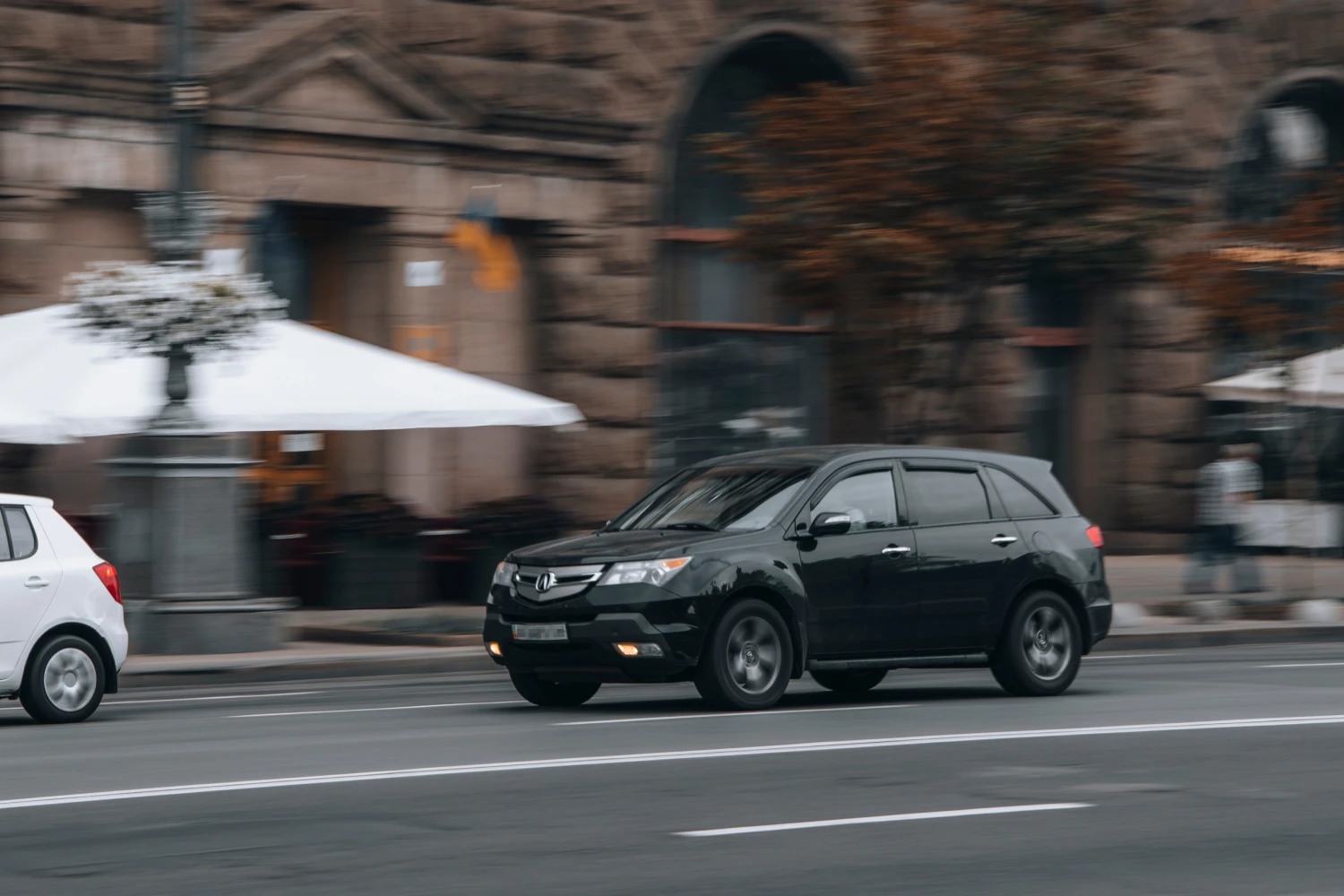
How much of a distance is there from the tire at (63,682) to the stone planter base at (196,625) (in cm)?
441

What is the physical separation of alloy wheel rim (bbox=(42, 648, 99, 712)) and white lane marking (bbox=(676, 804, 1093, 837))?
5563 mm

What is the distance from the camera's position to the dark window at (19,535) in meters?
12.2

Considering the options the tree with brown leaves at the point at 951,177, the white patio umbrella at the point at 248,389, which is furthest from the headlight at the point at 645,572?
the tree with brown leaves at the point at 951,177

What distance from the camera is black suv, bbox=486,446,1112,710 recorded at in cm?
1167

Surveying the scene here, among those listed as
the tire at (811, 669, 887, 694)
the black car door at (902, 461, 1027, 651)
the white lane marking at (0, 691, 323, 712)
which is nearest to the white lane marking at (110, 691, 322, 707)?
the white lane marking at (0, 691, 323, 712)

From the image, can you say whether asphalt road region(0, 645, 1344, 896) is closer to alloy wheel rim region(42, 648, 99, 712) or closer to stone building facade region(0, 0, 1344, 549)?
alloy wheel rim region(42, 648, 99, 712)

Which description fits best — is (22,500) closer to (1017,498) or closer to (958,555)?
(958,555)

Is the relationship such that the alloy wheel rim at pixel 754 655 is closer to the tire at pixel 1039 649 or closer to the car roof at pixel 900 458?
the car roof at pixel 900 458

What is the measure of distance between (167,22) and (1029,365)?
42.3 ft

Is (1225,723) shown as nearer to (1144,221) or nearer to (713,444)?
(1144,221)

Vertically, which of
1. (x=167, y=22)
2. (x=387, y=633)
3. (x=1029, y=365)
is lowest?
(x=387, y=633)

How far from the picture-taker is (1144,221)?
2011 cm

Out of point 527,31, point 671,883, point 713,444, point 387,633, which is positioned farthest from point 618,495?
point 671,883

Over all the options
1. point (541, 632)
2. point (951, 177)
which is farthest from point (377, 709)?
point (951, 177)
